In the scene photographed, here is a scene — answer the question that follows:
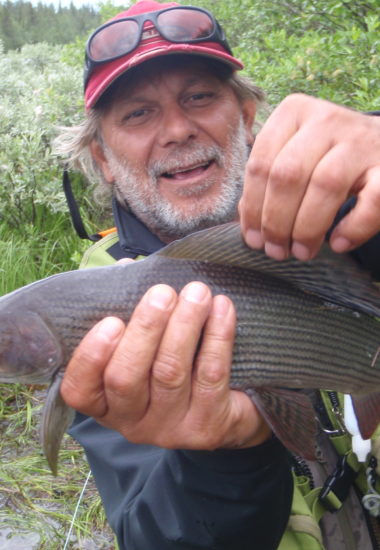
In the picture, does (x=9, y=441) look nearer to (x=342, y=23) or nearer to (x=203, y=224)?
(x=203, y=224)

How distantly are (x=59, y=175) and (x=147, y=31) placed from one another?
3.47 m

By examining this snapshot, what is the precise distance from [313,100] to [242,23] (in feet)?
23.4

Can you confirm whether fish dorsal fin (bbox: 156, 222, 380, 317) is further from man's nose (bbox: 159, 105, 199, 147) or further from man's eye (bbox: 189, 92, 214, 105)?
man's eye (bbox: 189, 92, 214, 105)

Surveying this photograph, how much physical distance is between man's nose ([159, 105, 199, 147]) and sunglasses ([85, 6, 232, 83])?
13.6 inches

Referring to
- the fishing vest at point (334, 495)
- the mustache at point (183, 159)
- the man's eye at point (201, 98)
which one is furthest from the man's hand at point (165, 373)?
the man's eye at point (201, 98)

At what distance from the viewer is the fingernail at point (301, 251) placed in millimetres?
1419

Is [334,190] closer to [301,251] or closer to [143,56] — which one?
[301,251]

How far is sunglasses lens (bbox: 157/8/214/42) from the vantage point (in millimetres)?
2836

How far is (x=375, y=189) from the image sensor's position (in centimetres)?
128

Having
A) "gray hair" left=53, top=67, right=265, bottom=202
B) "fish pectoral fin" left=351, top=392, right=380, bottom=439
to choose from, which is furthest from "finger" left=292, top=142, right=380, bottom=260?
"gray hair" left=53, top=67, right=265, bottom=202

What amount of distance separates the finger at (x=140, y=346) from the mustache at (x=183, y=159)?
4.67ft

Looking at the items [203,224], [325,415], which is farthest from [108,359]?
[203,224]

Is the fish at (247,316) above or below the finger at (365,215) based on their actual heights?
below

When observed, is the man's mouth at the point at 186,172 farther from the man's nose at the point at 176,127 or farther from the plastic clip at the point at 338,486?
the plastic clip at the point at 338,486
